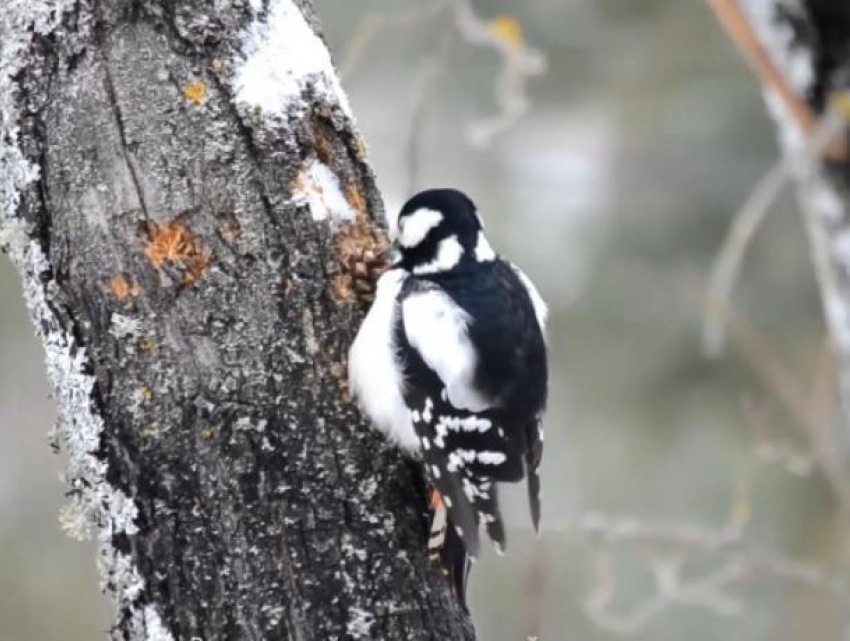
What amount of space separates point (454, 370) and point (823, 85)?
3.81 feet

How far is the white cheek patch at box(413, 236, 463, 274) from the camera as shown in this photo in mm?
3359

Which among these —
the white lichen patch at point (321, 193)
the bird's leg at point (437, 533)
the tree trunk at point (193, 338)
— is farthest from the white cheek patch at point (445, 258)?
the bird's leg at point (437, 533)

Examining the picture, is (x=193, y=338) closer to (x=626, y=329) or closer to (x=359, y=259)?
(x=359, y=259)

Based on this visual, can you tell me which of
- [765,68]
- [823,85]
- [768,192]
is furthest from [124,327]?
[823,85]

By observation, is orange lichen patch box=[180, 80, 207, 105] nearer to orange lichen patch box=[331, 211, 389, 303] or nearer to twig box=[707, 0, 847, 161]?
orange lichen patch box=[331, 211, 389, 303]

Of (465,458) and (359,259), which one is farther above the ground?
(359,259)

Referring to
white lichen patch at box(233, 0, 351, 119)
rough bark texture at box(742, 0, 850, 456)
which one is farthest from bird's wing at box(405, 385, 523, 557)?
rough bark texture at box(742, 0, 850, 456)

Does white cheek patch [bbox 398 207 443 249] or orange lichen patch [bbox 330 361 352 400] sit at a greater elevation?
white cheek patch [bbox 398 207 443 249]

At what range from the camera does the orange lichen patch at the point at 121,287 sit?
2762 millimetres

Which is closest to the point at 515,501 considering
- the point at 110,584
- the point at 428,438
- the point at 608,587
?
the point at 608,587

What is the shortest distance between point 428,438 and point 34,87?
96 centimetres

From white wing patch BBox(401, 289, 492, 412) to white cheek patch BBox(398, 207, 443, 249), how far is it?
11cm

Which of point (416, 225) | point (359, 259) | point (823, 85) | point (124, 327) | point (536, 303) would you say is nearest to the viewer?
point (124, 327)

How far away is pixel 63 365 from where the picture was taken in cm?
276
